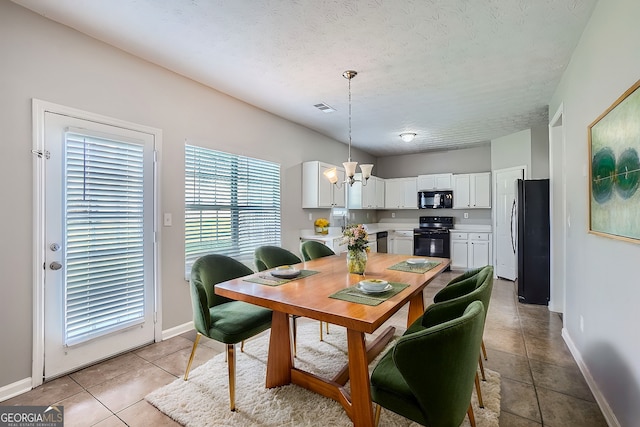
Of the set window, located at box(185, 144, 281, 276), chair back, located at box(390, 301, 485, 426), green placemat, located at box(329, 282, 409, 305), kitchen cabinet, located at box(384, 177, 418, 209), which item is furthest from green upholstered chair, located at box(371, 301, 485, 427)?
kitchen cabinet, located at box(384, 177, 418, 209)

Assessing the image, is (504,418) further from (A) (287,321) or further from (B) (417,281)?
(A) (287,321)

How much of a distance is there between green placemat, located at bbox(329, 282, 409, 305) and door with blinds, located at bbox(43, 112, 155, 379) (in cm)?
203

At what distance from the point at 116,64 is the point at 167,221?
145 cm

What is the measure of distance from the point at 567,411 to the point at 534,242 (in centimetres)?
268

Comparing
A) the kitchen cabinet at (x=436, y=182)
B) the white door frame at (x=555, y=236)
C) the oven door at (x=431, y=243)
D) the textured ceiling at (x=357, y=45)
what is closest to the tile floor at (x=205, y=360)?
the white door frame at (x=555, y=236)

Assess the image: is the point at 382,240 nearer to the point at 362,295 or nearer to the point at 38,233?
the point at 362,295

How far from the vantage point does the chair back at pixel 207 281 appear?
2.03 metres

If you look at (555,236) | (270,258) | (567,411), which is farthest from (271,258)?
(555,236)

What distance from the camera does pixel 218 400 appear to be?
1.99m

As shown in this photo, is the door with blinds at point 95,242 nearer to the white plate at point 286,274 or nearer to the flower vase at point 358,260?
the white plate at point 286,274

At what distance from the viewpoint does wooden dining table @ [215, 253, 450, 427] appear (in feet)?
4.98

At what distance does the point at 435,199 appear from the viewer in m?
6.52

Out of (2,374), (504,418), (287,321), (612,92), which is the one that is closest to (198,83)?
(287,321)

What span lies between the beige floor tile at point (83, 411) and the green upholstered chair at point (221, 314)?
0.52 meters
